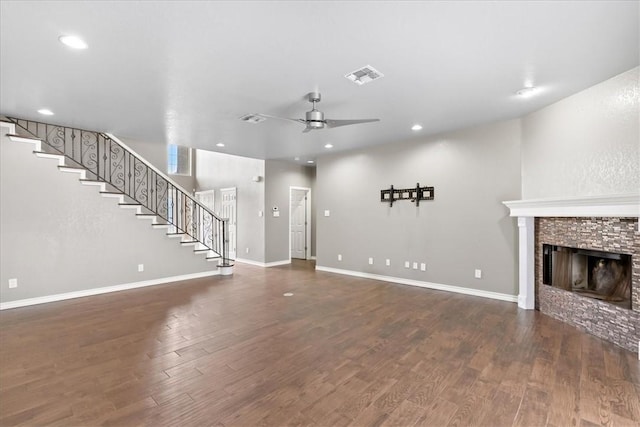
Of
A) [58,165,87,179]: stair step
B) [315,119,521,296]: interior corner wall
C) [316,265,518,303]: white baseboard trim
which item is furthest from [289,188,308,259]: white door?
[58,165,87,179]: stair step

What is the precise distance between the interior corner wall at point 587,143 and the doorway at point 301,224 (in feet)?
18.8

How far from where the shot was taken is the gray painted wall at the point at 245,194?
8023mm

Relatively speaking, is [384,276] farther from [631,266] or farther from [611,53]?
[611,53]

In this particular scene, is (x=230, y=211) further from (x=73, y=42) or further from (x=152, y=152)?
(x=73, y=42)

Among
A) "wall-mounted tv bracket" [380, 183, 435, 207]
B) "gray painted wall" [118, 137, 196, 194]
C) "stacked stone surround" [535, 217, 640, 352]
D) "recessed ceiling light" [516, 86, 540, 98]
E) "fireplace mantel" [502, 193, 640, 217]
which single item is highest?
"gray painted wall" [118, 137, 196, 194]

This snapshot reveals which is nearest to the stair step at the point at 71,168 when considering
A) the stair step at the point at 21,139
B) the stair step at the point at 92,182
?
the stair step at the point at 92,182

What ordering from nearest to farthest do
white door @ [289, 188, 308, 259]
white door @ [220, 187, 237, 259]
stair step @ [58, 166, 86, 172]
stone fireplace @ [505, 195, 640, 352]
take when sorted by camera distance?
stone fireplace @ [505, 195, 640, 352]
stair step @ [58, 166, 86, 172]
white door @ [220, 187, 237, 259]
white door @ [289, 188, 308, 259]

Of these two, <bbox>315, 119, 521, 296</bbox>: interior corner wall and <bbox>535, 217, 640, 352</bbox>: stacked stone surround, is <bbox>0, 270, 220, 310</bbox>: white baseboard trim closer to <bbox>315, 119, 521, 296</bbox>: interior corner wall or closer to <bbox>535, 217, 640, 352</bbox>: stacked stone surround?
<bbox>315, 119, 521, 296</bbox>: interior corner wall

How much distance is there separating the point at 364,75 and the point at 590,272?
362 centimetres

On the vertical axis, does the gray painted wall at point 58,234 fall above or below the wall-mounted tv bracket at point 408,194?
below

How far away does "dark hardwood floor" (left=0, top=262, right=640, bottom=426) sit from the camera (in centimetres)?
209

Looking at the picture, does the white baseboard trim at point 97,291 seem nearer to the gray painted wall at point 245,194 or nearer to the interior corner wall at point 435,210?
the gray painted wall at point 245,194

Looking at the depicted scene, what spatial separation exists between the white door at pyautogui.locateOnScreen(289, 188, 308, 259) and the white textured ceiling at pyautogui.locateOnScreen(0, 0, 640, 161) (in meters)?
4.70

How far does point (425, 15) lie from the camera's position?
220 centimetres
